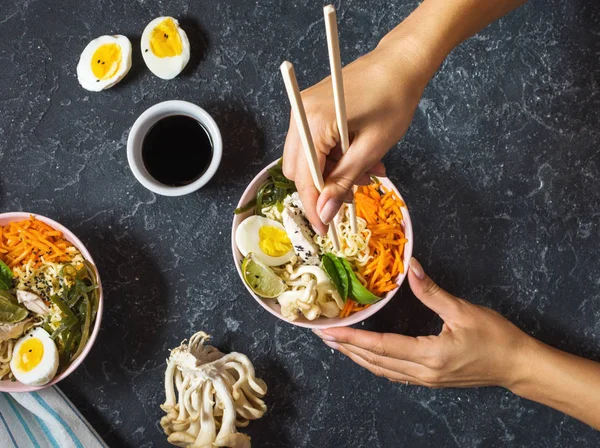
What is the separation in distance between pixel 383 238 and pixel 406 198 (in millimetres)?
237

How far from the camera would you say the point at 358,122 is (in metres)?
1.18

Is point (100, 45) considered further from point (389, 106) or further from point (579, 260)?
point (579, 260)

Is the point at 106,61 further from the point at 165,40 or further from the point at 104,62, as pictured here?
the point at 165,40

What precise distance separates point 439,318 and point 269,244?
515 millimetres

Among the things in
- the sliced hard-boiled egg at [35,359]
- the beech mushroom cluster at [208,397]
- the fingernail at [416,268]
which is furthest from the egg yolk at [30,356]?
the fingernail at [416,268]

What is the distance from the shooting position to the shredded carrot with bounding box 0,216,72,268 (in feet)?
5.17

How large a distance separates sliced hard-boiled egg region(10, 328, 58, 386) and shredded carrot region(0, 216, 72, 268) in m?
0.18

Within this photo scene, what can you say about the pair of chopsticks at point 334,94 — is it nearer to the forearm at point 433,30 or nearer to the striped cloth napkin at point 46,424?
the forearm at point 433,30

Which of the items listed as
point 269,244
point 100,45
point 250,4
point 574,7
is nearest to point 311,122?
point 269,244

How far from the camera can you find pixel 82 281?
1594 mm

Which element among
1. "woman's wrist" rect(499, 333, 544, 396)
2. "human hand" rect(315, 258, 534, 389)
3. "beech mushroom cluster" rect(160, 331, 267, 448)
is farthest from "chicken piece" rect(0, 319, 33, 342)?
"woman's wrist" rect(499, 333, 544, 396)

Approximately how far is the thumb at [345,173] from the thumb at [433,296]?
1.34ft

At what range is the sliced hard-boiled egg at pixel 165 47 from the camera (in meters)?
1.70

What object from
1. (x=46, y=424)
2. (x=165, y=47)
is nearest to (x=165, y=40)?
(x=165, y=47)
